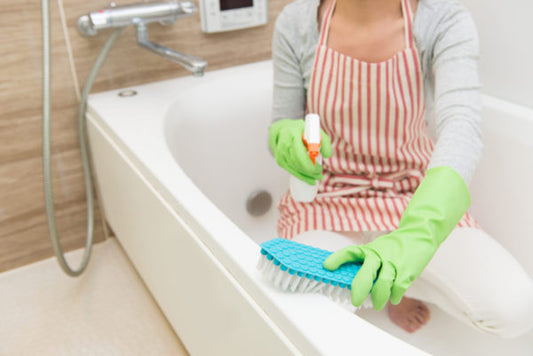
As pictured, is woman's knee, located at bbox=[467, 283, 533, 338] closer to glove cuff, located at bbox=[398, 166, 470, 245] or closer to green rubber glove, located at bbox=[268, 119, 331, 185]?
glove cuff, located at bbox=[398, 166, 470, 245]

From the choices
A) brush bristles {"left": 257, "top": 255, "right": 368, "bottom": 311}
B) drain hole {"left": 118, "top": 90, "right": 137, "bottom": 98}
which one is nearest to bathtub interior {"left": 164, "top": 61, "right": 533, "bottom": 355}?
drain hole {"left": 118, "top": 90, "right": 137, "bottom": 98}

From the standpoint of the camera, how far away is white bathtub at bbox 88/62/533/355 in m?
0.58

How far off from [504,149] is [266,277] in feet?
2.15

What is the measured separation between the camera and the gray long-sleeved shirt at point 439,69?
72 centimetres

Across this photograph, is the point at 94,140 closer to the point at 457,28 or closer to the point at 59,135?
the point at 59,135

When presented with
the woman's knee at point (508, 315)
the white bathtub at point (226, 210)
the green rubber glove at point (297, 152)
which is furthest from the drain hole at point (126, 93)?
the woman's knee at point (508, 315)

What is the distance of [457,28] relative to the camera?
79 centimetres

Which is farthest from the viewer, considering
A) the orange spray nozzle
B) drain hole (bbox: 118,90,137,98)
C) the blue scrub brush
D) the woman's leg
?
drain hole (bbox: 118,90,137,98)

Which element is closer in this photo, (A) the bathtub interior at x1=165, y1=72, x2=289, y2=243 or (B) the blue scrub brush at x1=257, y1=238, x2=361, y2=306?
(B) the blue scrub brush at x1=257, y1=238, x2=361, y2=306

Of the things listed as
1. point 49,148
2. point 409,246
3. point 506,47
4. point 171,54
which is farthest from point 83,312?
point 506,47

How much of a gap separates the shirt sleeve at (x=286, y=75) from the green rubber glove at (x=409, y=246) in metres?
0.36

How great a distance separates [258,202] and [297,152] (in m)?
0.60

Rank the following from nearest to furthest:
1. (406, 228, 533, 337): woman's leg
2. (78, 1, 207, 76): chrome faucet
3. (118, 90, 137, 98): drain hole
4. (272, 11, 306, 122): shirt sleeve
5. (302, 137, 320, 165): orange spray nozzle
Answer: (302, 137, 320, 165): orange spray nozzle → (406, 228, 533, 337): woman's leg → (272, 11, 306, 122): shirt sleeve → (78, 1, 207, 76): chrome faucet → (118, 90, 137, 98): drain hole

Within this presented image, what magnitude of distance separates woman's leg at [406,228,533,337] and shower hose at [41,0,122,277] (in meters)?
0.75
